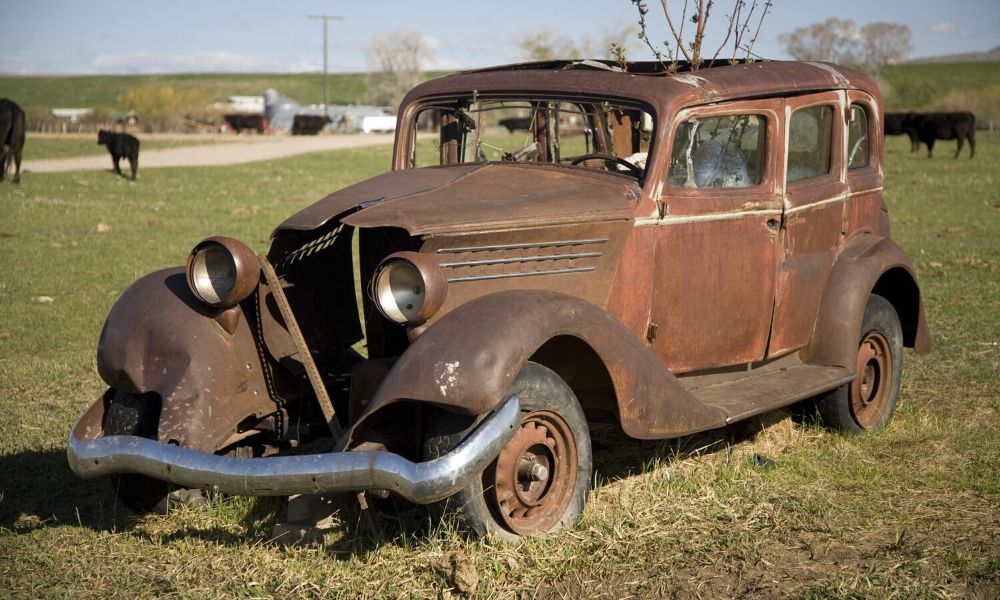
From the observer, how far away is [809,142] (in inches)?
200

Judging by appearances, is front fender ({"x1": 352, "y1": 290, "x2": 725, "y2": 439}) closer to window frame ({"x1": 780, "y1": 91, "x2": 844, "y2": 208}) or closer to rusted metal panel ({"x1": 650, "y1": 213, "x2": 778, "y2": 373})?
rusted metal panel ({"x1": 650, "y1": 213, "x2": 778, "y2": 373})

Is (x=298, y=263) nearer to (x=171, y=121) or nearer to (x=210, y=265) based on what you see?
(x=210, y=265)

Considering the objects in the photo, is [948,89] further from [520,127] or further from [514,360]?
[514,360]

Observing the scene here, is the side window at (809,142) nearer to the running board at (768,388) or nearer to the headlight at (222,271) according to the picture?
the running board at (768,388)

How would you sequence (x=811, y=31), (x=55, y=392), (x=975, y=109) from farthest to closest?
(x=811, y=31)
(x=975, y=109)
(x=55, y=392)

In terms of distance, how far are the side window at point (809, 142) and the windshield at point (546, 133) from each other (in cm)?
73

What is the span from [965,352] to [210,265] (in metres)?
5.24

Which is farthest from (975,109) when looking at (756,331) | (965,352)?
(756,331)

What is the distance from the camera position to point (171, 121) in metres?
53.4

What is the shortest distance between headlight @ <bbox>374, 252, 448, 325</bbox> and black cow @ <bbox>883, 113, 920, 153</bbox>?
2957 cm

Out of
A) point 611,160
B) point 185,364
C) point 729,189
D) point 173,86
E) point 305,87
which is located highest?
point 305,87

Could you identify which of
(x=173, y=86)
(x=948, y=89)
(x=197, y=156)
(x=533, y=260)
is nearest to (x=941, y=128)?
(x=197, y=156)

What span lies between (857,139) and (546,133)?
5.79ft

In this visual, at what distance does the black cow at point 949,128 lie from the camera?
28.3 m
